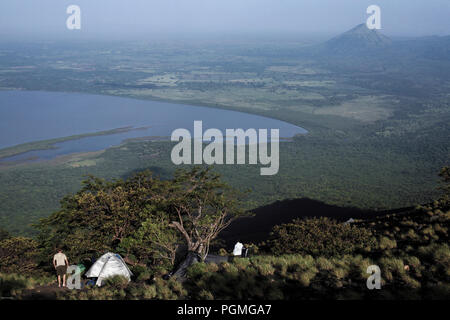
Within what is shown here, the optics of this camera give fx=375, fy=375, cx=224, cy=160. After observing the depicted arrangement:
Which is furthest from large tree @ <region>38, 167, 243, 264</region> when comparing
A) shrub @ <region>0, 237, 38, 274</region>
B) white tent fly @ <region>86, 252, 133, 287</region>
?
white tent fly @ <region>86, 252, 133, 287</region>

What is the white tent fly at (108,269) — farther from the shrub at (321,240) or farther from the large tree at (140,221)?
the shrub at (321,240)

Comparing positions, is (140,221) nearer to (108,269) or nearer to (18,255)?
(108,269)

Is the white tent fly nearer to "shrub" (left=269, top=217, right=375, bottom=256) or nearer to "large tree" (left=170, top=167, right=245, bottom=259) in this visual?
"large tree" (left=170, top=167, right=245, bottom=259)

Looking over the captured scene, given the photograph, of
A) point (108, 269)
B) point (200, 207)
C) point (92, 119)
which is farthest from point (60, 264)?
point (92, 119)

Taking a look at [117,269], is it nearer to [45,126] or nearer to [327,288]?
[327,288]

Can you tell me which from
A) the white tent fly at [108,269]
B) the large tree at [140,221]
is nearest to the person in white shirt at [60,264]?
the white tent fly at [108,269]

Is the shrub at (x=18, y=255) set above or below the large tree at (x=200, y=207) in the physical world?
below
